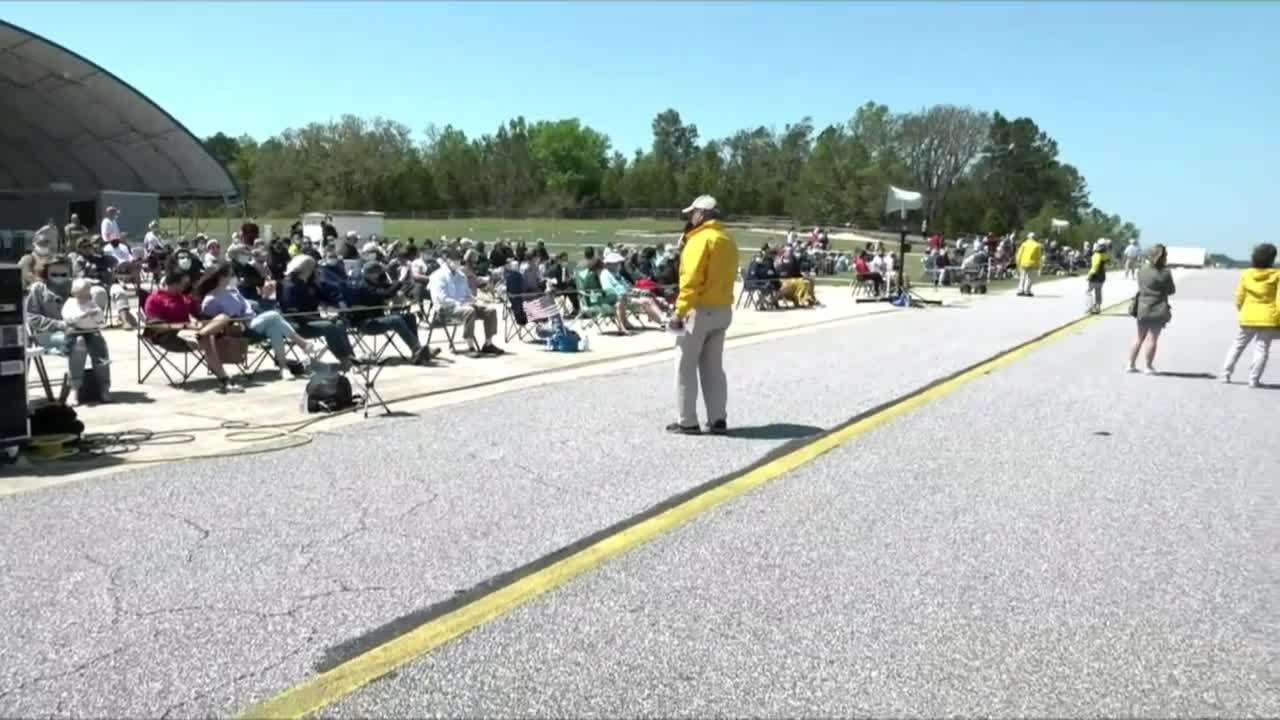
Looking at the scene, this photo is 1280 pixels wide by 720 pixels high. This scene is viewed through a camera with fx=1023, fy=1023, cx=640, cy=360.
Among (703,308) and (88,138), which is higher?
(88,138)

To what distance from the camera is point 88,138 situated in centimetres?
3569

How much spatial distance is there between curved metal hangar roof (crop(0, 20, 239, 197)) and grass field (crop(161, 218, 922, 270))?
21372mm

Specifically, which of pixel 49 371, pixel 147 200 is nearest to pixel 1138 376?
pixel 49 371

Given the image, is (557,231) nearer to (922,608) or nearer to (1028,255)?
(1028,255)

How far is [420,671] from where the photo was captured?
147 inches

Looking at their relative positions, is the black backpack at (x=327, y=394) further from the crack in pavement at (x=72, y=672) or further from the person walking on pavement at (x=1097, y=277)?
the person walking on pavement at (x=1097, y=277)

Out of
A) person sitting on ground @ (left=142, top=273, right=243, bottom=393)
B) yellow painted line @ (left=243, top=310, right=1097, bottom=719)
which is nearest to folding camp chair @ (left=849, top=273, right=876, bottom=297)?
person sitting on ground @ (left=142, top=273, right=243, bottom=393)

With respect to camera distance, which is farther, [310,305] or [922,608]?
[310,305]

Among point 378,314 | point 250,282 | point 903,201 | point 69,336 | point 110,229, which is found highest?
point 903,201

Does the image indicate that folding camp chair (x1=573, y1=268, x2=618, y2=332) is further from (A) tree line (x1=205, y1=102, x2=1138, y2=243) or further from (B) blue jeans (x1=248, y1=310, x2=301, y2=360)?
(A) tree line (x1=205, y1=102, x2=1138, y2=243)

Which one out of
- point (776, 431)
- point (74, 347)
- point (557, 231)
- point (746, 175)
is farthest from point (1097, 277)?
point (746, 175)

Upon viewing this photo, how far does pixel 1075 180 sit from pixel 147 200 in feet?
354

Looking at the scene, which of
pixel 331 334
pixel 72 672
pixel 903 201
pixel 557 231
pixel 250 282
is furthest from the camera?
pixel 557 231

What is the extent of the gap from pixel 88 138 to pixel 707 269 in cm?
3487
